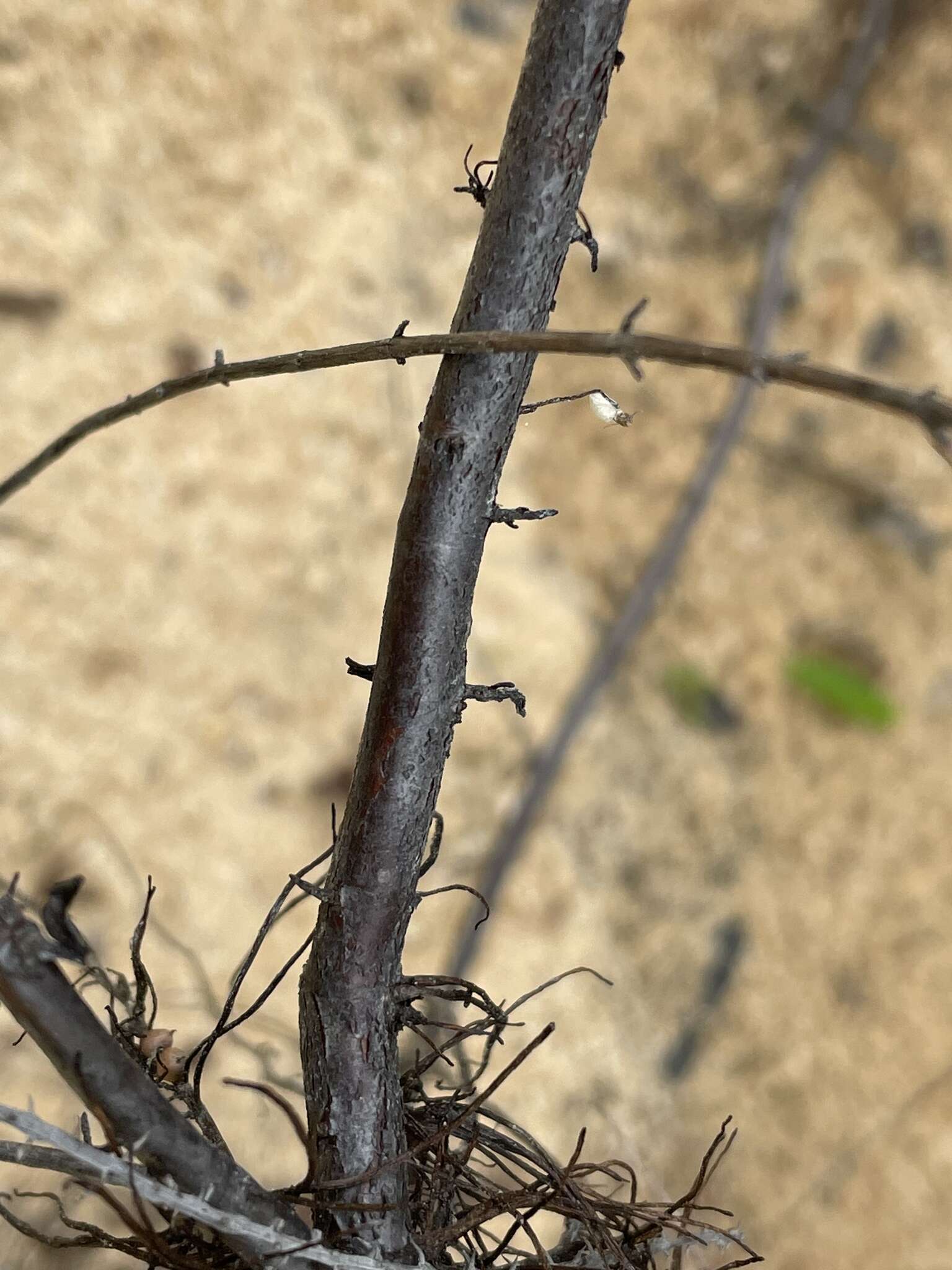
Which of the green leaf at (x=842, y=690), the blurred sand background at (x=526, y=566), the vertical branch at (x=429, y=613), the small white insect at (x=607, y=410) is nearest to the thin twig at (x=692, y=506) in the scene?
the blurred sand background at (x=526, y=566)

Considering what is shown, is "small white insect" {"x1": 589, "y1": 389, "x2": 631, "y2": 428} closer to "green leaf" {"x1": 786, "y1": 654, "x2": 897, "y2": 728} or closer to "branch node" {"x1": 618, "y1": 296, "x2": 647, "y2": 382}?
"branch node" {"x1": 618, "y1": 296, "x2": 647, "y2": 382}

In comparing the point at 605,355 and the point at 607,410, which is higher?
the point at 607,410

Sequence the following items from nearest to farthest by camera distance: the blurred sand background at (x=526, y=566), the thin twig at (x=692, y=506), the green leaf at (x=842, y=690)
Answer: the blurred sand background at (x=526, y=566)
the thin twig at (x=692, y=506)
the green leaf at (x=842, y=690)

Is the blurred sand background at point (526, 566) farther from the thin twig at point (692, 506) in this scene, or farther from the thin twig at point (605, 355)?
the thin twig at point (605, 355)

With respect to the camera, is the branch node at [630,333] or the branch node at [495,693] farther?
the branch node at [495,693]

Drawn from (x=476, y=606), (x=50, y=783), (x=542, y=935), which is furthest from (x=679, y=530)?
(x=50, y=783)

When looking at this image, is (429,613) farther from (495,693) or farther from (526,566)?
(526,566)

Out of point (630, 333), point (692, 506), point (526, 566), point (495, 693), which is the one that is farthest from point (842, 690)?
point (630, 333)

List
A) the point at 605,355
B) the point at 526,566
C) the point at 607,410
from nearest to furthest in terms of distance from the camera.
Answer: the point at 605,355, the point at 607,410, the point at 526,566
